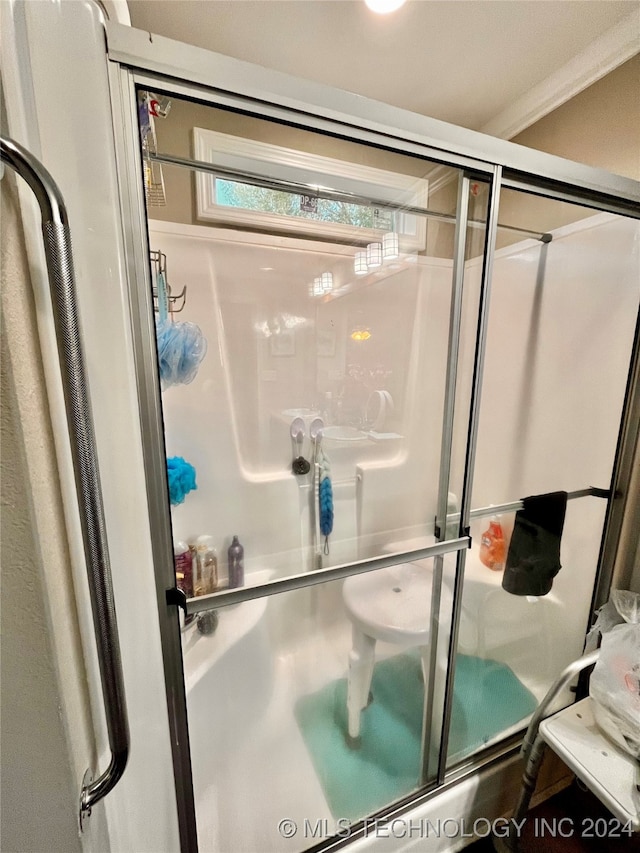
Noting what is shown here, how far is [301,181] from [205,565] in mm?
1370

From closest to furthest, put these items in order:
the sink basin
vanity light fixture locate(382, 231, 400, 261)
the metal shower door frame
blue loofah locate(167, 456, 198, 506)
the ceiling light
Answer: the metal shower door frame, the ceiling light, blue loofah locate(167, 456, 198, 506), vanity light fixture locate(382, 231, 400, 261), the sink basin

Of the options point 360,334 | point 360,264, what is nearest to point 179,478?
point 360,334

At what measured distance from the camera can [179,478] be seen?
1120 mm

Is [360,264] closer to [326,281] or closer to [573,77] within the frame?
[326,281]

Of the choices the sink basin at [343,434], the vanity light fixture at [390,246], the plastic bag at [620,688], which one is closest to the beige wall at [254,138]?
the vanity light fixture at [390,246]

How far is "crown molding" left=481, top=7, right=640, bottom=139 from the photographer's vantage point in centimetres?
104

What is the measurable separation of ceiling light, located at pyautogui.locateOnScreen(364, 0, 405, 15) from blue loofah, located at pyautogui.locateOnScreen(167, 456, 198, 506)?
1.42 m

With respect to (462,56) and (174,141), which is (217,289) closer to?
(174,141)

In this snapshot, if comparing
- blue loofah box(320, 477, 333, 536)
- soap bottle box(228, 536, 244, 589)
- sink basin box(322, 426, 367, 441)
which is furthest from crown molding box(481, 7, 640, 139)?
soap bottle box(228, 536, 244, 589)

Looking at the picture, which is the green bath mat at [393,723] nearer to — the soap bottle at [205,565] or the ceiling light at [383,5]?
the soap bottle at [205,565]

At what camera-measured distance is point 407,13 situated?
1000mm

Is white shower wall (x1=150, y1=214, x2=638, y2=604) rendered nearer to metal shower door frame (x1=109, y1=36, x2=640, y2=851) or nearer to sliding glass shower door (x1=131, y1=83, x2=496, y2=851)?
sliding glass shower door (x1=131, y1=83, x2=496, y2=851)

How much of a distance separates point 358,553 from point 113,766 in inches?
40.6

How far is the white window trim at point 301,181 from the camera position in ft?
3.10
